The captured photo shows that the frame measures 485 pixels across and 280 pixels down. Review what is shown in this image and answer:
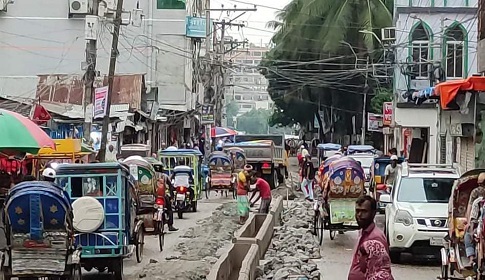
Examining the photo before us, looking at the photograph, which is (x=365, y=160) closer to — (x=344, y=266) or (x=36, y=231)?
(x=344, y=266)

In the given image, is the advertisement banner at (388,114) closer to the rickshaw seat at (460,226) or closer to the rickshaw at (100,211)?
the rickshaw at (100,211)

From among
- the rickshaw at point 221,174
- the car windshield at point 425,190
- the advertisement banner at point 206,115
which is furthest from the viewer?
the advertisement banner at point 206,115

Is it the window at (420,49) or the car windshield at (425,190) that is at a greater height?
the window at (420,49)

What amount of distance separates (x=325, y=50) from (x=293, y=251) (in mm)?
41148

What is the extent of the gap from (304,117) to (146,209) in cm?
6084

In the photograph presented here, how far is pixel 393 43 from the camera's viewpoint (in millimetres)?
48625

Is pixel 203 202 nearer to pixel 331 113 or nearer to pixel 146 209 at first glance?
pixel 146 209

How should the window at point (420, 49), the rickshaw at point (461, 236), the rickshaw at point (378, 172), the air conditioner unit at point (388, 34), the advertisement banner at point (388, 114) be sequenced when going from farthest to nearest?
the advertisement banner at point (388, 114) < the air conditioner unit at point (388, 34) < the window at point (420, 49) < the rickshaw at point (378, 172) < the rickshaw at point (461, 236)

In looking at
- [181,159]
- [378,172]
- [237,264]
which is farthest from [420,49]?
[237,264]

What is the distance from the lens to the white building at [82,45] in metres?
47.7

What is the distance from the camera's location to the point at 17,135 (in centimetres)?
1495

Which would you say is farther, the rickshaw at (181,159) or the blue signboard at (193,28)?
the blue signboard at (193,28)

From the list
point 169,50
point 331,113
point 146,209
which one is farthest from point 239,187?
point 331,113

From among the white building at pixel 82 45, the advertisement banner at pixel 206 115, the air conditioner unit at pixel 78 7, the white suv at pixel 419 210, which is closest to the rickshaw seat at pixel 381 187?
the white suv at pixel 419 210
